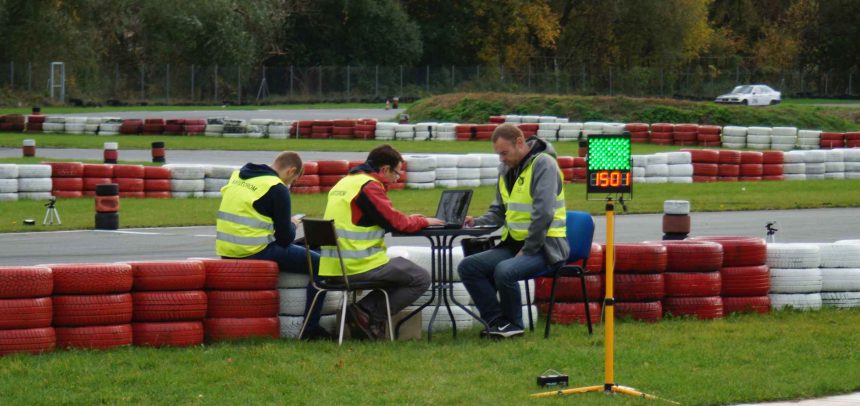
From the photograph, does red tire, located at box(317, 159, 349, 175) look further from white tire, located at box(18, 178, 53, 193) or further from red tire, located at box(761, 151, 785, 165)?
red tire, located at box(761, 151, 785, 165)

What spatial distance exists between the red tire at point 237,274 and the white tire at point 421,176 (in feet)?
53.5

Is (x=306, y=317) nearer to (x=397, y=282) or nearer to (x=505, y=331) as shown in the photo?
(x=397, y=282)

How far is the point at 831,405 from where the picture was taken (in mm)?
8055

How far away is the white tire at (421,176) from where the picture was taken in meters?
26.3

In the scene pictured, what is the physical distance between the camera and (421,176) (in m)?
26.4

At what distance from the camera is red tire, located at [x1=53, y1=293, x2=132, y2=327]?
30.5ft

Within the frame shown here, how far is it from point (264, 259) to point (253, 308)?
461 millimetres

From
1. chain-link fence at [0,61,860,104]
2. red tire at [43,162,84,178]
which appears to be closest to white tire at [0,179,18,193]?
red tire at [43,162,84,178]

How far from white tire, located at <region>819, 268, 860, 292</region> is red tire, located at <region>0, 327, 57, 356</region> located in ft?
21.7

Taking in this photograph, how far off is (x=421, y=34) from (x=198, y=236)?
2372 inches

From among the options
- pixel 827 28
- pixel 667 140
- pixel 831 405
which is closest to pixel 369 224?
pixel 831 405

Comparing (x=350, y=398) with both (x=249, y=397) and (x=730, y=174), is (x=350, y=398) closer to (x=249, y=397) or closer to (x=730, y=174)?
(x=249, y=397)

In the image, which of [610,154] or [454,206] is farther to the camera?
[454,206]

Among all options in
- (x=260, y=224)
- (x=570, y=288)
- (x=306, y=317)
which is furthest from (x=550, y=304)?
(x=260, y=224)
